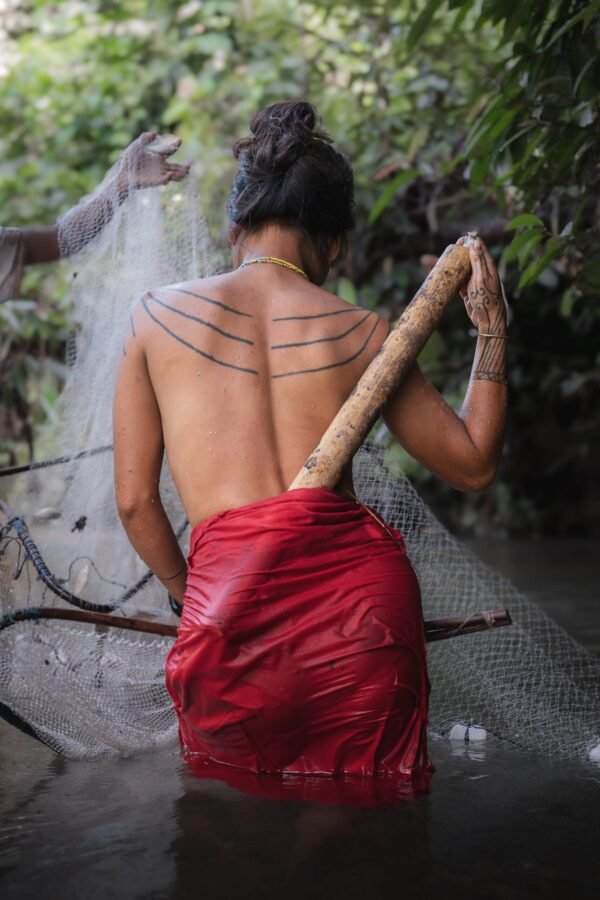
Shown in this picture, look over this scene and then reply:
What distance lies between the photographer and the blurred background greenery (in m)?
6.09

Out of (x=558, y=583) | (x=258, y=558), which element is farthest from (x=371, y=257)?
(x=258, y=558)

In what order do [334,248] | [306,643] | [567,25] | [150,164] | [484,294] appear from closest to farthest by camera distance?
1. [306,643]
2. [484,294]
3. [334,248]
4. [567,25]
5. [150,164]

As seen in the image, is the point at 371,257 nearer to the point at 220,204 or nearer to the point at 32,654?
the point at 220,204

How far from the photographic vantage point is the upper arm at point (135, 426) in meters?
2.10

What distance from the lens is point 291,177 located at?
210 centimetres

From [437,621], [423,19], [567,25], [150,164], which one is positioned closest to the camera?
[437,621]

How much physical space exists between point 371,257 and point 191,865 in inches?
237

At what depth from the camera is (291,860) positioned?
1.62 m

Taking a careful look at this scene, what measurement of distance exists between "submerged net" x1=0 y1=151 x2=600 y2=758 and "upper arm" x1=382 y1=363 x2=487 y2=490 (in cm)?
80

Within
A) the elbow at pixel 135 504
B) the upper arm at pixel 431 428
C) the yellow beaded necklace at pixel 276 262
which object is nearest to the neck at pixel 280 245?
the yellow beaded necklace at pixel 276 262

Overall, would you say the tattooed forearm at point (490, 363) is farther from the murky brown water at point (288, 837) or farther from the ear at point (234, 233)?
the murky brown water at point (288, 837)

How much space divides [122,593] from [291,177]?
130cm

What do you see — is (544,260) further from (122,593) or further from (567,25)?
(122,593)

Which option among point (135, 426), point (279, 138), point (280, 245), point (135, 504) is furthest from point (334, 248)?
point (135, 504)
